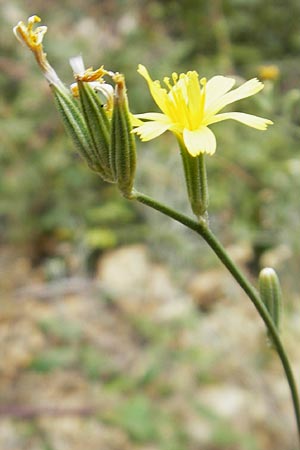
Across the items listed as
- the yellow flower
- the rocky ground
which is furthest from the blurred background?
the yellow flower

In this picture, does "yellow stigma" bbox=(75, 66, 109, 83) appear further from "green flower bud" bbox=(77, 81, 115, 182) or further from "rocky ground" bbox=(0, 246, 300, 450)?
"rocky ground" bbox=(0, 246, 300, 450)

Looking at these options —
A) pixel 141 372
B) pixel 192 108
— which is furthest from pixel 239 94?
pixel 141 372

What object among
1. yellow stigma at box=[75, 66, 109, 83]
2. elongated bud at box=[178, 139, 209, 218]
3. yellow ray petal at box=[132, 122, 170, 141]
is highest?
yellow stigma at box=[75, 66, 109, 83]

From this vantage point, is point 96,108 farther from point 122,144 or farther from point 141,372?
point 141,372

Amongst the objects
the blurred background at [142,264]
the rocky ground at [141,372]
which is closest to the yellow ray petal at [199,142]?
the blurred background at [142,264]

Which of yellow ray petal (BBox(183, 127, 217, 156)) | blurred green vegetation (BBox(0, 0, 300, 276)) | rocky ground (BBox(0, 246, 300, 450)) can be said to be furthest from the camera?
blurred green vegetation (BBox(0, 0, 300, 276))
